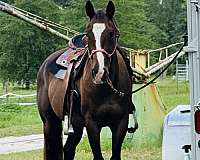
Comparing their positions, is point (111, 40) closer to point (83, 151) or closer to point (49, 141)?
point (49, 141)

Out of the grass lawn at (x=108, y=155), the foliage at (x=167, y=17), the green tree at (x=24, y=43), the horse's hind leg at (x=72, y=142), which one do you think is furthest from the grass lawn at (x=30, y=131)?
the foliage at (x=167, y=17)

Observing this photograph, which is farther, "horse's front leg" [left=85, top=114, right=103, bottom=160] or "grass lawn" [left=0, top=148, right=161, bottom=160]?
"grass lawn" [left=0, top=148, right=161, bottom=160]

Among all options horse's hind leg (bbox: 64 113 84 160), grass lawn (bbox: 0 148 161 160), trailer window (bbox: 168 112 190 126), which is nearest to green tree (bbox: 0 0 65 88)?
grass lawn (bbox: 0 148 161 160)

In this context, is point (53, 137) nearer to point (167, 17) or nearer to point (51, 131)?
point (51, 131)

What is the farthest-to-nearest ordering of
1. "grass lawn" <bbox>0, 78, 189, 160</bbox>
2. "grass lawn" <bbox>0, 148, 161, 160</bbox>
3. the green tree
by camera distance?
the green tree
"grass lawn" <bbox>0, 78, 189, 160</bbox>
"grass lawn" <bbox>0, 148, 161, 160</bbox>

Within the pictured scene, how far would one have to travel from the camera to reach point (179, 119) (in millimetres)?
5723

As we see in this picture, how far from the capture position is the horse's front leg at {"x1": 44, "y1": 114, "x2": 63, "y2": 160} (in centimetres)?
875

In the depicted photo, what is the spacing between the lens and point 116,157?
6.88 meters

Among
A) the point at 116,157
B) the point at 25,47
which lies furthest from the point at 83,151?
the point at 25,47

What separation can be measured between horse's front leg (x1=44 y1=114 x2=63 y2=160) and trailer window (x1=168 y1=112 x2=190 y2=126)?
3172 millimetres

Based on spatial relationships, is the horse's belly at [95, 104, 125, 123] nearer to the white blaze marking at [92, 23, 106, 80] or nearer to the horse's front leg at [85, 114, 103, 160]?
the horse's front leg at [85, 114, 103, 160]

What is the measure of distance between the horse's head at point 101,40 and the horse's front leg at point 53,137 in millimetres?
2535

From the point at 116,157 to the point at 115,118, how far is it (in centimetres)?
46

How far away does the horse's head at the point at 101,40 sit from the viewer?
20.3 feet
